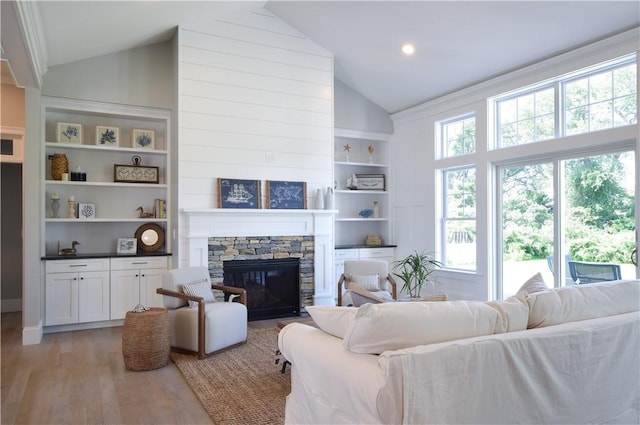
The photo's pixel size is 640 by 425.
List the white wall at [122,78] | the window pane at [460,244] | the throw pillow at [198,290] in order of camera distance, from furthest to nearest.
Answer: the window pane at [460,244]
the white wall at [122,78]
the throw pillow at [198,290]

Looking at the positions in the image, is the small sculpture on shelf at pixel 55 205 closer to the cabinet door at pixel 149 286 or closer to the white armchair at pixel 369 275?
the cabinet door at pixel 149 286

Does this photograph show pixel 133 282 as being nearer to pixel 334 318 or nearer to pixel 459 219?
pixel 334 318

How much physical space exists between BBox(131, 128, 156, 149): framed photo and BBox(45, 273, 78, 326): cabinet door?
5.94 ft

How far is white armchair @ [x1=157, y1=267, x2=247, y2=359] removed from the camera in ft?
13.5

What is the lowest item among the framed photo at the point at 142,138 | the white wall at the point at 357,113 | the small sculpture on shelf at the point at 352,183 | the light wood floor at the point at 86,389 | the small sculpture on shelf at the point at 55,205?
the light wood floor at the point at 86,389

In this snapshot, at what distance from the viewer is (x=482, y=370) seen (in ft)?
5.96

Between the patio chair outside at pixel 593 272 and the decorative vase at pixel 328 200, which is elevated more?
the decorative vase at pixel 328 200

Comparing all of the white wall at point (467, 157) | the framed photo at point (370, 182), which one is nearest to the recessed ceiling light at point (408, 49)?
the white wall at point (467, 157)

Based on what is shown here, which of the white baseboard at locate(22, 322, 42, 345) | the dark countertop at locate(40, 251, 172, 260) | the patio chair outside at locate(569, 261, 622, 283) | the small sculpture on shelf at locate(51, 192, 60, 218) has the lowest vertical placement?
the white baseboard at locate(22, 322, 42, 345)

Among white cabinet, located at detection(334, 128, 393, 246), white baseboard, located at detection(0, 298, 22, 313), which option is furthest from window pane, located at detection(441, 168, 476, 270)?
white baseboard, located at detection(0, 298, 22, 313)

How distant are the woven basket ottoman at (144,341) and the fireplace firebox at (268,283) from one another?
178 cm

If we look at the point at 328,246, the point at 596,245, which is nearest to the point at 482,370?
the point at 596,245

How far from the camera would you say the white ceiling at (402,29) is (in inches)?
169

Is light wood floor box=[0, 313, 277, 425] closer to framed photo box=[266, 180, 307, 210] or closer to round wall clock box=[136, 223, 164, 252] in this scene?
round wall clock box=[136, 223, 164, 252]
